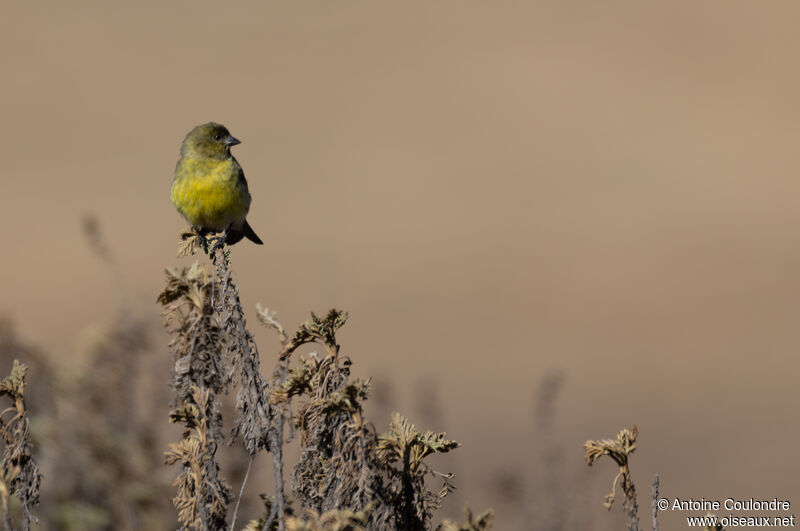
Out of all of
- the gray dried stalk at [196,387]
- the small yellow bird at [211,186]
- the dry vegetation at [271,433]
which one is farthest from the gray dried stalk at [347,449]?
the small yellow bird at [211,186]

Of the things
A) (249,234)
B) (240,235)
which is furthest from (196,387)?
(249,234)

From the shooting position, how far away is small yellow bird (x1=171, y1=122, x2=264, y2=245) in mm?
7244

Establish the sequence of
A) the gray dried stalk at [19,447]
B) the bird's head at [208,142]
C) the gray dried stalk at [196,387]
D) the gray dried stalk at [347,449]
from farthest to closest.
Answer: the bird's head at [208,142], the gray dried stalk at [196,387], the gray dried stalk at [19,447], the gray dried stalk at [347,449]

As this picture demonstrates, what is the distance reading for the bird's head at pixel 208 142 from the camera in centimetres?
777

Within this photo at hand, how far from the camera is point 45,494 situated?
1080cm

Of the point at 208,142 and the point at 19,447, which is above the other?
the point at 208,142

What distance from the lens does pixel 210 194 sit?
725 cm

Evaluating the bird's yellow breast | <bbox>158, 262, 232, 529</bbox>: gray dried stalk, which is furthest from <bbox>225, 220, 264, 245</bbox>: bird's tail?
<bbox>158, 262, 232, 529</bbox>: gray dried stalk

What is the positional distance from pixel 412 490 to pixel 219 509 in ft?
3.21

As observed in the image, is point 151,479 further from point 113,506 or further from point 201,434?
point 201,434

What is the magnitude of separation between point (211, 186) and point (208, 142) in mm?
670

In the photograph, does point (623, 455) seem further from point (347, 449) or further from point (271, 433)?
point (271, 433)

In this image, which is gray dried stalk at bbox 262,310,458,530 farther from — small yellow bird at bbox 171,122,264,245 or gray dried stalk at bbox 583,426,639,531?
small yellow bird at bbox 171,122,264,245

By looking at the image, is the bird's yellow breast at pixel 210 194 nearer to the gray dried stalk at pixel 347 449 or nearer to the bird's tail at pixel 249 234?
the bird's tail at pixel 249 234
